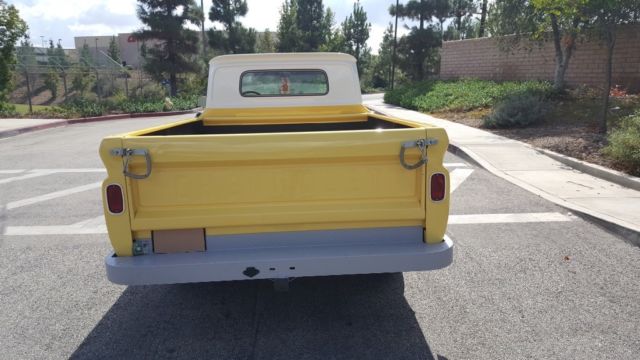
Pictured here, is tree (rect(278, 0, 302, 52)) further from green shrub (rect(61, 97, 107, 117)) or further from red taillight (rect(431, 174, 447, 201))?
red taillight (rect(431, 174, 447, 201))

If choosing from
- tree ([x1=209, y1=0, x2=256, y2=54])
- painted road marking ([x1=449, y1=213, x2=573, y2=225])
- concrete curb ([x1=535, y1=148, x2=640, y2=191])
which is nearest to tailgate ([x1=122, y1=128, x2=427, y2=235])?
painted road marking ([x1=449, y1=213, x2=573, y2=225])

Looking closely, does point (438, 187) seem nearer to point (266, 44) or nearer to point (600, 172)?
point (600, 172)

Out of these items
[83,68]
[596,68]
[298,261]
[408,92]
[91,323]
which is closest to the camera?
[298,261]

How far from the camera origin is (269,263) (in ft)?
9.68

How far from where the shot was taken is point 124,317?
3666 millimetres

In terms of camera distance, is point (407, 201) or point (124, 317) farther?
point (124, 317)

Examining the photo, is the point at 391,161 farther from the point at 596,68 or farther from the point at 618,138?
the point at 596,68

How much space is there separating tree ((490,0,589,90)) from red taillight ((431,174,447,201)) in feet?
40.0

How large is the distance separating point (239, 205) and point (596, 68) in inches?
654

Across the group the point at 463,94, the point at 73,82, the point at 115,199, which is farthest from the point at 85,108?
the point at 115,199

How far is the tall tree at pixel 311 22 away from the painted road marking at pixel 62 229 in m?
43.5

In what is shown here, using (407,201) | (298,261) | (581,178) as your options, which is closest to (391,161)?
(407,201)

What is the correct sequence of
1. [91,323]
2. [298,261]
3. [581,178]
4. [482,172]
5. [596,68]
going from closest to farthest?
1. [298,261]
2. [91,323]
3. [581,178]
4. [482,172]
5. [596,68]

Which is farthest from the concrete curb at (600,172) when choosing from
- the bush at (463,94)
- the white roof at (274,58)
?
the bush at (463,94)
